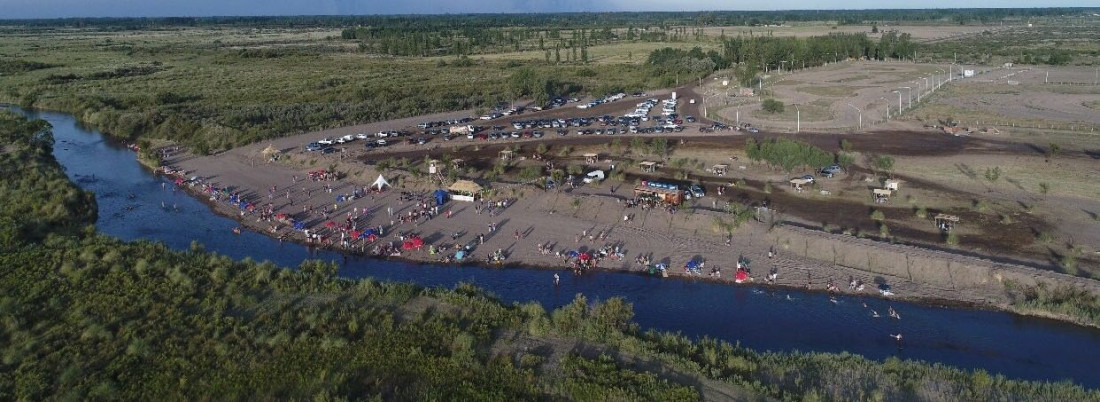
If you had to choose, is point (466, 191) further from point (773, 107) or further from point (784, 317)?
point (773, 107)

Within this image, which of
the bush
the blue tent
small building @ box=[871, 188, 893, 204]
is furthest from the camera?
the bush

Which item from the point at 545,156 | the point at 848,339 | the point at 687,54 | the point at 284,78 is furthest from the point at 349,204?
the point at 687,54

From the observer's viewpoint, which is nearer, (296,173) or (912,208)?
(912,208)

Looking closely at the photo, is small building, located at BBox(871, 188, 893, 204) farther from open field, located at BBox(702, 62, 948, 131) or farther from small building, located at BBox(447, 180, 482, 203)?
small building, located at BBox(447, 180, 482, 203)

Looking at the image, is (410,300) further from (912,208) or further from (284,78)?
(284,78)

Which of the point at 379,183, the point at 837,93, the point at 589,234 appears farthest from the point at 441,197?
the point at 837,93

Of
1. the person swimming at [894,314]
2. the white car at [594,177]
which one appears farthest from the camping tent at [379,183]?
the person swimming at [894,314]

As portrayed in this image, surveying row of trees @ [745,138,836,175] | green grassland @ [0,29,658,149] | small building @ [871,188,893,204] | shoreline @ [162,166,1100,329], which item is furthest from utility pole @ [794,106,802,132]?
shoreline @ [162,166,1100,329]

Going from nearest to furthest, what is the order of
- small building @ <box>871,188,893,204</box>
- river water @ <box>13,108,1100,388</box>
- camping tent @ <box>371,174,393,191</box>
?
river water @ <box>13,108,1100,388</box> < small building @ <box>871,188,893,204</box> < camping tent @ <box>371,174,393,191</box>
